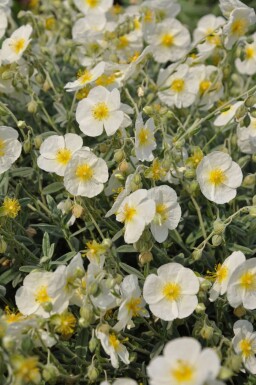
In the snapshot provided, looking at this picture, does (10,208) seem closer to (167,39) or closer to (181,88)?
(181,88)

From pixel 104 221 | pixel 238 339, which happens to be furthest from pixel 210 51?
pixel 238 339

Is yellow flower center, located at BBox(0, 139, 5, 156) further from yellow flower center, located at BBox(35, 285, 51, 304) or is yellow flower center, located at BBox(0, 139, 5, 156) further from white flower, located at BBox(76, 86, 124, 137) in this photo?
yellow flower center, located at BBox(35, 285, 51, 304)

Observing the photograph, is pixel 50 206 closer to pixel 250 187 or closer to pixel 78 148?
pixel 78 148

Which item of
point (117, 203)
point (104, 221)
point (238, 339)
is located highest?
point (117, 203)

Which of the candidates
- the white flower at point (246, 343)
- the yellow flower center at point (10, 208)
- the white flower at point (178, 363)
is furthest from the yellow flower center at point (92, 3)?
the white flower at point (178, 363)

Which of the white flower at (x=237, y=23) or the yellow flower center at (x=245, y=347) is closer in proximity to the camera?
the yellow flower center at (x=245, y=347)

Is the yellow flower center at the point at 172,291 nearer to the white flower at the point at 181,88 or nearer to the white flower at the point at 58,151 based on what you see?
the white flower at the point at 58,151

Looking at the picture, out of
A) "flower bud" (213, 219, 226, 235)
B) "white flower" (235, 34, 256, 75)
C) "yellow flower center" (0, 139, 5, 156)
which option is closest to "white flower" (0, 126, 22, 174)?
"yellow flower center" (0, 139, 5, 156)
